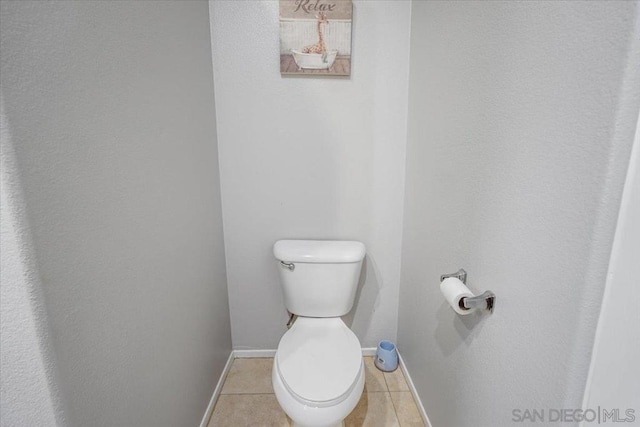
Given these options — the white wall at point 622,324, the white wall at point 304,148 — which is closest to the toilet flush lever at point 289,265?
the white wall at point 304,148

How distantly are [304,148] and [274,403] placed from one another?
1.22 meters

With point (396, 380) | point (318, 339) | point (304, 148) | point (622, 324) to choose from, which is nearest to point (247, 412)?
point (318, 339)

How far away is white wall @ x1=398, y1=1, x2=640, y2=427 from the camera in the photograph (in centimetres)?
55

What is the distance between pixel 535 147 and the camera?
69 centimetres

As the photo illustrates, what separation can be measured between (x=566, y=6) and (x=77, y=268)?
1.11 metres

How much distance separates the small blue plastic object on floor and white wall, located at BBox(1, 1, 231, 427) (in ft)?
2.97

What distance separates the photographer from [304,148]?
153cm

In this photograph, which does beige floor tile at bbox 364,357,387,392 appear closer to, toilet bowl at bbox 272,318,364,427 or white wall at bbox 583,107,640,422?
toilet bowl at bbox 272,318,364,427

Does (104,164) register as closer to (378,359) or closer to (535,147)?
(535,147)

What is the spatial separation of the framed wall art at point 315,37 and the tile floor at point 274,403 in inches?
59.9

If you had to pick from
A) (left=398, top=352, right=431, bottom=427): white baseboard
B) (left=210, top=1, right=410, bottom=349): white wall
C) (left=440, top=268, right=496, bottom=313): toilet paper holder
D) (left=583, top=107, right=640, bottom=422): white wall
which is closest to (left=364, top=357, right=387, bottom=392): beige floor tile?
(left=398, top=352, right=431, bottom=427): white baseboard

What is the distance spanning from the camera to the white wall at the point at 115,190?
23.0 inches

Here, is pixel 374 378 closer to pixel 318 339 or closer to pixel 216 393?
pixel 318 339

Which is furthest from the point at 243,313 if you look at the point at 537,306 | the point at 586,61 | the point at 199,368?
the point at 586,61
